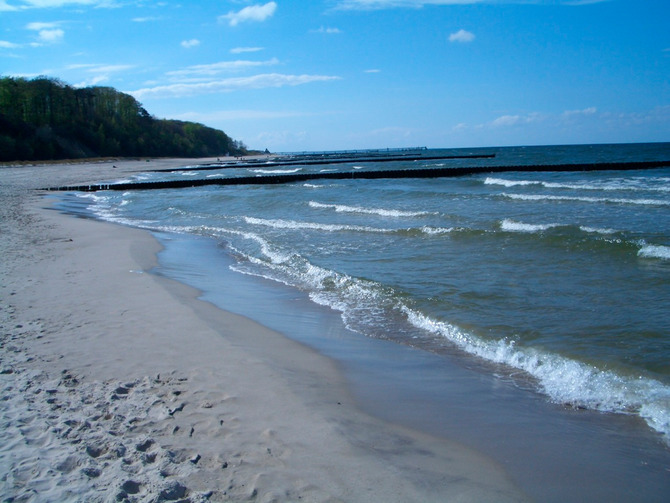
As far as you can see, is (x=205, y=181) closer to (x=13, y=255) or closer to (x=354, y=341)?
(x=13, y=255)

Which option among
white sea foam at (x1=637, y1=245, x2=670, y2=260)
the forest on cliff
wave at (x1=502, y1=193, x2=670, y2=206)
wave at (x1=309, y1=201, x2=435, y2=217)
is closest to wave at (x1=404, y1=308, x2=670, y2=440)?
white sea foam at (x1=637, y1=245, x2=670, y2=260)

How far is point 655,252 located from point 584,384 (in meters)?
7.25

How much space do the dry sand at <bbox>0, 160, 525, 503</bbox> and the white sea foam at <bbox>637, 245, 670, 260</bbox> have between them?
8238 millimetres

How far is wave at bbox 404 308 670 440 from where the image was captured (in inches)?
177

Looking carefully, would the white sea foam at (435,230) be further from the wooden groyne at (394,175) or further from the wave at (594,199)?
the wooden groyne at (394,175)

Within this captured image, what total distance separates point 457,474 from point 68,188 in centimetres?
3767

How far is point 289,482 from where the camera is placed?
3250mm

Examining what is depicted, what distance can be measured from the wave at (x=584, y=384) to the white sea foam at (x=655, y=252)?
6.38 meters

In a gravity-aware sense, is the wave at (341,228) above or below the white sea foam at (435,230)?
below

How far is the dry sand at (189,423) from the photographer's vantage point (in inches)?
126

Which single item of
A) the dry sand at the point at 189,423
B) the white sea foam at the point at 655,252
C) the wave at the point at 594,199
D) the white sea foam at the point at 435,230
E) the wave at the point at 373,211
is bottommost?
the dry sand at the point at 189,423

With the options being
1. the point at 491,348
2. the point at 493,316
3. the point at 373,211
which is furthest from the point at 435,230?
the point at 491,348

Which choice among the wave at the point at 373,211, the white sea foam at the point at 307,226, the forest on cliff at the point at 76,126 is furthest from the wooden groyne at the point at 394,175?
the forest on cliff at the point at 76,126

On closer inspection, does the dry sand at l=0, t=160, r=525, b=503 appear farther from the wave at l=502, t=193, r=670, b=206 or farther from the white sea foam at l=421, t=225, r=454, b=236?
the wave at l=502, t=193, r=670, b=206
